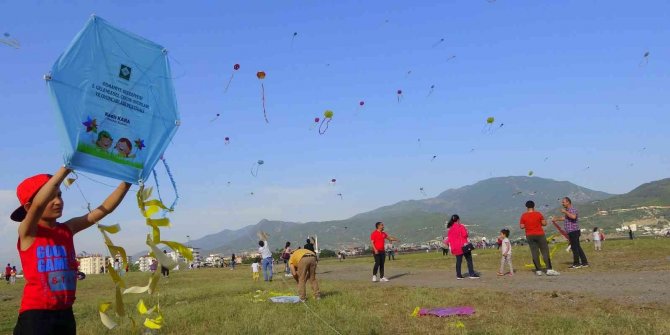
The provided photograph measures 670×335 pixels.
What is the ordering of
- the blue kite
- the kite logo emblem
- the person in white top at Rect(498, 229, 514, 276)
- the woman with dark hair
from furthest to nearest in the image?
the woman with dark hair, the person in white top at Rect(498, 229, 514, 276), the kite logo emblem, the blue kite

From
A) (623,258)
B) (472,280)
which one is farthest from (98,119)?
(623,258)

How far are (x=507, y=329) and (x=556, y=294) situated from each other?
12.7 feet

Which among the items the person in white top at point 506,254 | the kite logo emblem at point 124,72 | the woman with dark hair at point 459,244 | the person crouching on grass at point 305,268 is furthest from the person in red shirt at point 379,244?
the kite logo emblem at point 124,72

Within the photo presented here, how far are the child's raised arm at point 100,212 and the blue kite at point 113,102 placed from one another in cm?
16

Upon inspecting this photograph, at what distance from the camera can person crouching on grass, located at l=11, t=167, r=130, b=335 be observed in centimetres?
409

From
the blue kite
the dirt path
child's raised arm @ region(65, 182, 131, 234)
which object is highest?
the blue kite

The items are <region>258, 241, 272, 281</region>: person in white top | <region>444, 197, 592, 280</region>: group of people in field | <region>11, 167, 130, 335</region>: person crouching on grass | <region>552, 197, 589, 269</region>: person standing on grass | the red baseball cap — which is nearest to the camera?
<region>11, 167, 130, 335</region>: person crouching on grass

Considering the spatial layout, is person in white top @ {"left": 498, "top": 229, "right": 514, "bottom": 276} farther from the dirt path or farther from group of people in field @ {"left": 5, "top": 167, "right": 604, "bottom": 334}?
group of people in field @ {"left": 5, "top": 167, "right": 604, "bottom": 334}

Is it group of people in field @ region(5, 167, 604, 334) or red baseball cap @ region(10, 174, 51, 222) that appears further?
red baseball cap @ region(10, 174, 51, 222)

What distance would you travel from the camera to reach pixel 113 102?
184 inches

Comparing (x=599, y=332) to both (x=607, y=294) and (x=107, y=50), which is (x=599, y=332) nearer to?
(x=607, y=294)

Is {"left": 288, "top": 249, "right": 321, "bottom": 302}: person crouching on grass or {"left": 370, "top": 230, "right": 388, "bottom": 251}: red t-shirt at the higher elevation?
{"left": 370, "top": 230, "right": 388, "bottom": 251}: red t-shirt

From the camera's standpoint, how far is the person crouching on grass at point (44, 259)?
161 inches

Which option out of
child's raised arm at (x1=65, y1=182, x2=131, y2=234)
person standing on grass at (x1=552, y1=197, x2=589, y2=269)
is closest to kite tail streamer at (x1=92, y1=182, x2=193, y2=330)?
child's raised arm at (x1=65, y1=182, x2=131, y2=234)
